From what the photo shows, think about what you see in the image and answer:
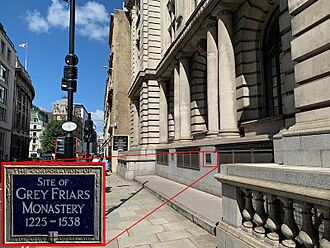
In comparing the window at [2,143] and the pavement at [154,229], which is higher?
the window at [2,143]

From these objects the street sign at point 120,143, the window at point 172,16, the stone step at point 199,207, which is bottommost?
the stone step at point 199,207

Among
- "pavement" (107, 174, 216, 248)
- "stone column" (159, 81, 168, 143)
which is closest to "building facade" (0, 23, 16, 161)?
"stone column" (159, 81, 168, 143)

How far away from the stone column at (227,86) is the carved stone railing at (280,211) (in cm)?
524

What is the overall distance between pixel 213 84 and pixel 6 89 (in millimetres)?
51207

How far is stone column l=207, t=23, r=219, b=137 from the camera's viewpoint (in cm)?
1012

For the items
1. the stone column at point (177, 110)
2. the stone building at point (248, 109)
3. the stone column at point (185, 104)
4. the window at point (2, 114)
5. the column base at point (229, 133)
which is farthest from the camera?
the window at point (2, 114)

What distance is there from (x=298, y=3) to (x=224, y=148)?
4.74 metres

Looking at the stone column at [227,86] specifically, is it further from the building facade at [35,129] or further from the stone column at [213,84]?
the building facade at [35,129]

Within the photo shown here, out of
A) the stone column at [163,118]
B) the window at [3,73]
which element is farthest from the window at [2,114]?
the stone column at [163,118]

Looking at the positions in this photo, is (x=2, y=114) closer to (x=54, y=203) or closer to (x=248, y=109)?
(x=248, y=109)

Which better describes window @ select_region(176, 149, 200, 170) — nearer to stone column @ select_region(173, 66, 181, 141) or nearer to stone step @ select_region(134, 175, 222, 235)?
stone step @ select_region(134, 175, 222, 235)

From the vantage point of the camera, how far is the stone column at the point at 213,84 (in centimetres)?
1012

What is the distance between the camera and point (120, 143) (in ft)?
81.8

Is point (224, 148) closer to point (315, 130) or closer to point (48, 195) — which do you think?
point (315, 130)
